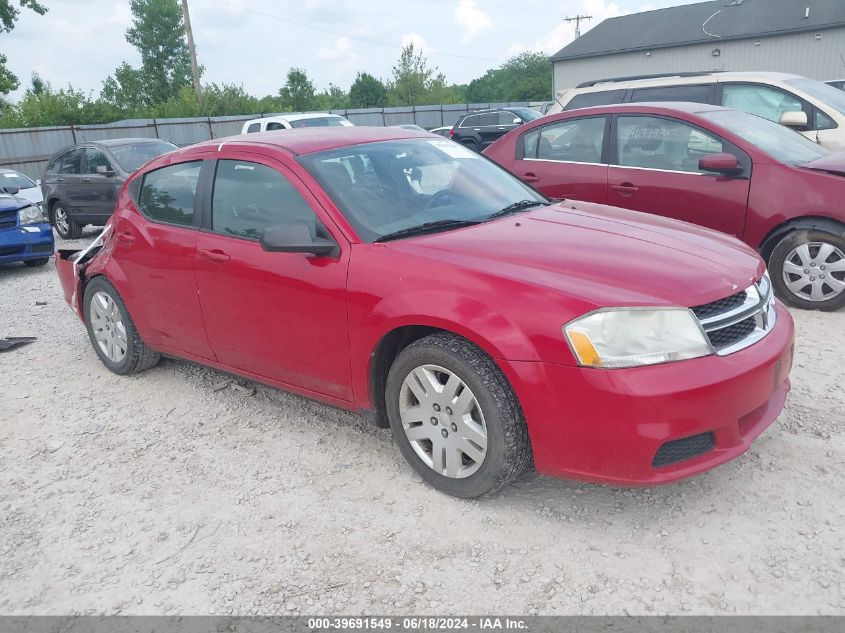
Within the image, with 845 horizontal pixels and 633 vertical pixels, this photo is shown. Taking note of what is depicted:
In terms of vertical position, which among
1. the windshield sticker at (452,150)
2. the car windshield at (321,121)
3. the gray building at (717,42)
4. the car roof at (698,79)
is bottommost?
the car windshield at (321,121)

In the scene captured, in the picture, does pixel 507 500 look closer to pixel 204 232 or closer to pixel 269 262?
pixel 269 262

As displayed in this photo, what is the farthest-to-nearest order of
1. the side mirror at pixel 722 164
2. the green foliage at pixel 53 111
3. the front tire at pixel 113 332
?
the green foliage at pixel 53 111 < the side mirror at pixel 722 164 < the front tire at pixel 113 332

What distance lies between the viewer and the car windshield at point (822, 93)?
7.82 meters

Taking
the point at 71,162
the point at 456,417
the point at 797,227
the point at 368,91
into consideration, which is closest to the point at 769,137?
the point at 797,227

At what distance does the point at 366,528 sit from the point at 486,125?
19.9 metres

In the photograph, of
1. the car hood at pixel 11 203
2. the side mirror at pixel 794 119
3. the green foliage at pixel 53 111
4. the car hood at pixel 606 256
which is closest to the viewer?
the car hood at pixel 606 256

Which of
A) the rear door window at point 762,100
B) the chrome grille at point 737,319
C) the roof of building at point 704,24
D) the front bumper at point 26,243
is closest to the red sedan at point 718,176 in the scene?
the rear door window at point 762,100

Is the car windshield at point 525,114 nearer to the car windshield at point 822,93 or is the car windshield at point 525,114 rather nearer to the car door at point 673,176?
the car windshield at point 822,93

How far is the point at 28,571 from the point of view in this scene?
2.94 meters

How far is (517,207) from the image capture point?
3971mm

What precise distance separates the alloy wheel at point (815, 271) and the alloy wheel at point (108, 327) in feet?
16.4

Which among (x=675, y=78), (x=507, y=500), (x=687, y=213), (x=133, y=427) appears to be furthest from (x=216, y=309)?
(x=675, y=78)

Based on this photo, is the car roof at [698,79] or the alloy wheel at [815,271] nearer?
the alloy wheel at [815,271]

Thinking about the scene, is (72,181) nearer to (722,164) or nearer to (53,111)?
(722,164)
